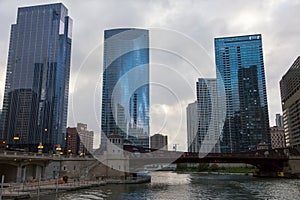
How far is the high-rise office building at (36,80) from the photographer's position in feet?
577

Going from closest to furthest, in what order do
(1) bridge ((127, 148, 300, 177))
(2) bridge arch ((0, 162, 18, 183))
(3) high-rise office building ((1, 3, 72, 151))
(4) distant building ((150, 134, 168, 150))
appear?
(2) bridge arch ((0, 162, 18, 183)) < (4) distant building ((150, 134, 168, 150)) < (1) bridge ((127, 148, 300, 177)) < (3) high-rise office building ((1, 3, 72, 151))

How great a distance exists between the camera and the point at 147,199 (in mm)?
39406

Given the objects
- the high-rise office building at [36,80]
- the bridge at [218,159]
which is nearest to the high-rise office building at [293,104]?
the bridge at [218,159]

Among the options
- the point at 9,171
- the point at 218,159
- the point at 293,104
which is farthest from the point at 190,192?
the point at 293,104

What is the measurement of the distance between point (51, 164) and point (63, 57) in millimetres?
138598

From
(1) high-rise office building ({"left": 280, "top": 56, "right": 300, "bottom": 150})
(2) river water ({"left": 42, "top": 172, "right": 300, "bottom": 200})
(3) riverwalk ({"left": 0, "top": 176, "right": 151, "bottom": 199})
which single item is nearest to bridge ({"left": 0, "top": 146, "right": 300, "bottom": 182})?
(3) riverwalk ({"left": 0, "top": 176, "right": 151, "bottom": 199})

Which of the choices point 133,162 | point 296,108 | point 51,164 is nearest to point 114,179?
point 133,162

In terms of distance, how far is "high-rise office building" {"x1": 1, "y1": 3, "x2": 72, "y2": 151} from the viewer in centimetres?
17588

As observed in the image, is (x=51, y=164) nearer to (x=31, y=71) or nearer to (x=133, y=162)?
(x=133, y=162)

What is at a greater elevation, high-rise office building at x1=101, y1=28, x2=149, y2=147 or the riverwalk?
high-rise office building at x1=101, y1=28, x2=149, y2=147

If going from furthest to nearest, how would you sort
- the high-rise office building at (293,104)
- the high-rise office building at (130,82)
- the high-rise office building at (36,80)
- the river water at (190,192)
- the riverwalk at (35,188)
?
the high-rise office building at (36,80), the high-rise office building at (293,104), the high-rise office building at (130,82), the river water at (190,192), the riverwalk at (35,188)

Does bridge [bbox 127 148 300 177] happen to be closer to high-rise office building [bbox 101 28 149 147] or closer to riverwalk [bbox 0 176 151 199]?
high-rise office building [bbox 101 28 149 147]

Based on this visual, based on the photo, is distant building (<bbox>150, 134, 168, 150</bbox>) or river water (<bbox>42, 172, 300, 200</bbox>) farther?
distant building (<bbox>150, 134, 168, 150</bbox>)

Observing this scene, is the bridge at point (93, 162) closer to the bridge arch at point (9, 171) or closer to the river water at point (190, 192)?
the bridge arch at point (9, 171)
